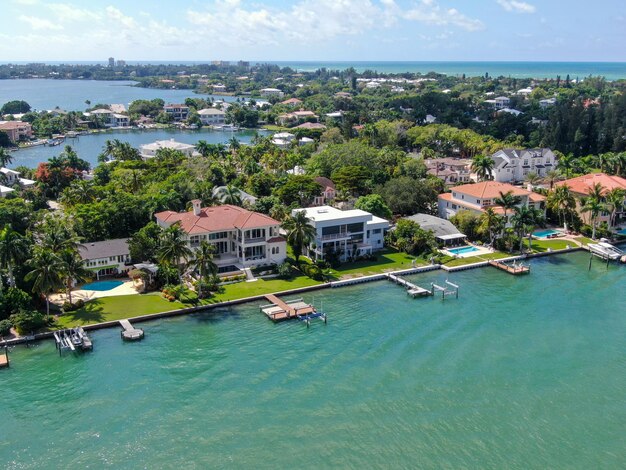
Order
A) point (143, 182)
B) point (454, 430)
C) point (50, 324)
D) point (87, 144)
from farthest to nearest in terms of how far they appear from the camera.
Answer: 1. point (87, 144)
2. point (143, 182)
3. point (50, 324)
4. point (454, 430)

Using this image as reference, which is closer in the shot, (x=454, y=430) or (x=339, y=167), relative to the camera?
(x=454, y=430)

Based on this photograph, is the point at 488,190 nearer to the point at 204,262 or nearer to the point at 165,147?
the point at 204,262

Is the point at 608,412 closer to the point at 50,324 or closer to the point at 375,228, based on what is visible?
the point at 375,228

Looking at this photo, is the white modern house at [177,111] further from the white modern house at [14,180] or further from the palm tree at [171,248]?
the palm tree at [171,248]

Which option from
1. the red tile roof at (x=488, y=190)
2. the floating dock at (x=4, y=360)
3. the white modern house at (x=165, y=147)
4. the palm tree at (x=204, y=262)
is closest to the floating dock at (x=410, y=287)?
the palm tree at (x=204, y=262)

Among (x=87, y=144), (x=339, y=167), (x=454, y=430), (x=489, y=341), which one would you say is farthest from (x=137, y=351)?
(x=87, y=144)

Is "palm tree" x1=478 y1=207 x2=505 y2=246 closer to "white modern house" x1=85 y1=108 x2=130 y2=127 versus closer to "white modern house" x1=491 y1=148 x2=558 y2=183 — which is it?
"white modern house" x1=491 y1=148 x2=558 y2=183

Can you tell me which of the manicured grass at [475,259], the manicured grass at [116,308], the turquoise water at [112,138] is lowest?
the manicured grass at [475,259]
